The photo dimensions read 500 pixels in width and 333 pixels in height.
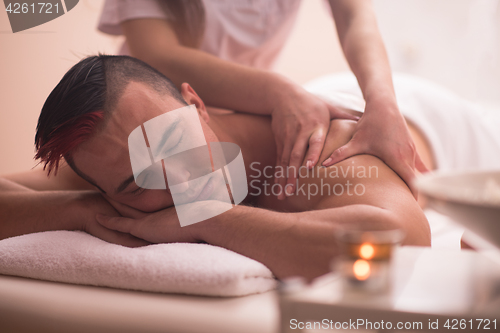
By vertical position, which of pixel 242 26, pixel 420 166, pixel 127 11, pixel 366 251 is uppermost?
pixel 127 11

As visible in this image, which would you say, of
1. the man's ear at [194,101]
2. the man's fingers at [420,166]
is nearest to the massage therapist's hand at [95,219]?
the man's ear at [194,101]

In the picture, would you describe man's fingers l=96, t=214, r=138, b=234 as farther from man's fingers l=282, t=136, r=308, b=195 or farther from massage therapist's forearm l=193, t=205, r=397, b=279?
man's fingers l=282, t=136, r=308, b=195

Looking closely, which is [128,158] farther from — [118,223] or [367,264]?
[367,264]

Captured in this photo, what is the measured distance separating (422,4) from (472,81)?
0.56 meters

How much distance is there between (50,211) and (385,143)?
0.73 metres

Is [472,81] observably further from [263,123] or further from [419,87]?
[263,123]

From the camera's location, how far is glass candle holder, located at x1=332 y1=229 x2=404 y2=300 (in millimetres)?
358

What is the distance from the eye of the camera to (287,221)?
0.65 meters

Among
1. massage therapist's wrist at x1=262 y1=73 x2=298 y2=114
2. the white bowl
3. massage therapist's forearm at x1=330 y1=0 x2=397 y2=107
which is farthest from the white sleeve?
the white bowl

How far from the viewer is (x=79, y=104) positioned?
29.5 inches

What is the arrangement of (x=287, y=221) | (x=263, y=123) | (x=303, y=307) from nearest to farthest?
(x=303, y=307)
(x=287, y=221)
(x=263, y=123)

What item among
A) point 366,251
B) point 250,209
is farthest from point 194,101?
point 366,251

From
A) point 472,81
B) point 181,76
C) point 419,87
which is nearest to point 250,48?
point 181,76

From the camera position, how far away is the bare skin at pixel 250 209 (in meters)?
0.61
